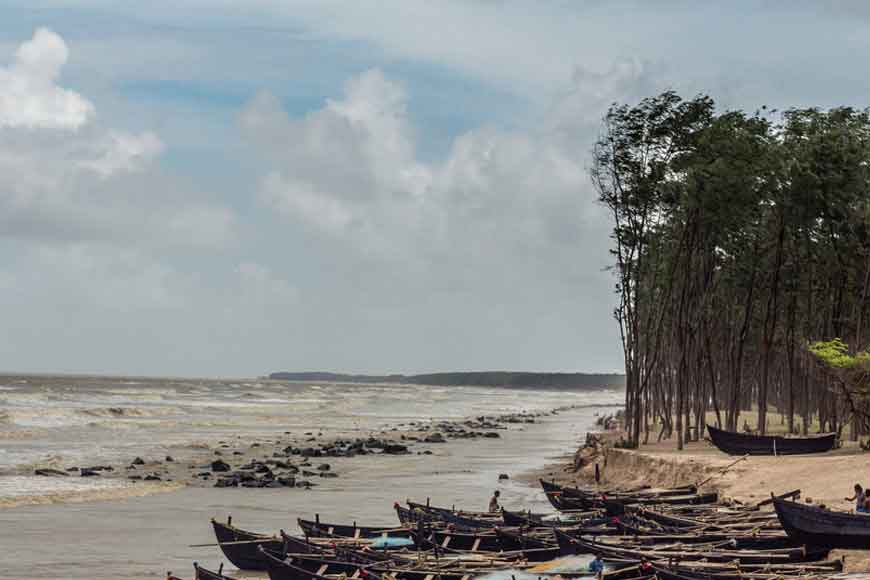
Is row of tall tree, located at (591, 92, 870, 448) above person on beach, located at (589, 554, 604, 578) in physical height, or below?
above

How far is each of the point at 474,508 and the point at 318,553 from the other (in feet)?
50.0

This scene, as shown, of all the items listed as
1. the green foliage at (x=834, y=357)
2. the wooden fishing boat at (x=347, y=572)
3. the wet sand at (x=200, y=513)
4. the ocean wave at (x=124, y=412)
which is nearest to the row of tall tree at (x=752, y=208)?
the green foliage at (x=834, y=357)

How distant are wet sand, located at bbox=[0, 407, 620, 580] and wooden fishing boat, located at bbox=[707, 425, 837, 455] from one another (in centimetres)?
728

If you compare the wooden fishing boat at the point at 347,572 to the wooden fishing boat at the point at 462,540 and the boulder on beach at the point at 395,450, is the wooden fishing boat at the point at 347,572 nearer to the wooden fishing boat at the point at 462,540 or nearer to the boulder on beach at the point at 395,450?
the wooden fishing boat at the point at 462,540

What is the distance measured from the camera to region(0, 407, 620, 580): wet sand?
27.6 meters

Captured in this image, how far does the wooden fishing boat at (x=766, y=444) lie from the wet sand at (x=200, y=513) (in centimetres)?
728

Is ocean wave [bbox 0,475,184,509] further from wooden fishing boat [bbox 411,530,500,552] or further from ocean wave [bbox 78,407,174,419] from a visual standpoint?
ocean wave [bbox 78,407,174,419]

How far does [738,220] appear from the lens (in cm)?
5053

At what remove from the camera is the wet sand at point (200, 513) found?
90.4 ft

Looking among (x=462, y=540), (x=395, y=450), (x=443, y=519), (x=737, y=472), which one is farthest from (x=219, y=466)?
(x=462, y=540)

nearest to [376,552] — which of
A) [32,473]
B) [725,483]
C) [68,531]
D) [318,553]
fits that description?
[318,553]

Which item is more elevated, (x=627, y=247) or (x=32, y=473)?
(x=627, y=247)

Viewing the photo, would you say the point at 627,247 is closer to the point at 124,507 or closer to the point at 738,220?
the point at 738,220

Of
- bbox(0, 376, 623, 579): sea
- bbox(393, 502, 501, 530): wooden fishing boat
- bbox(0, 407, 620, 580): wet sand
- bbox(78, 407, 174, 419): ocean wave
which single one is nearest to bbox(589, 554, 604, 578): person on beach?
bbox(393, 502, 501, 530): wooden fishing boat
